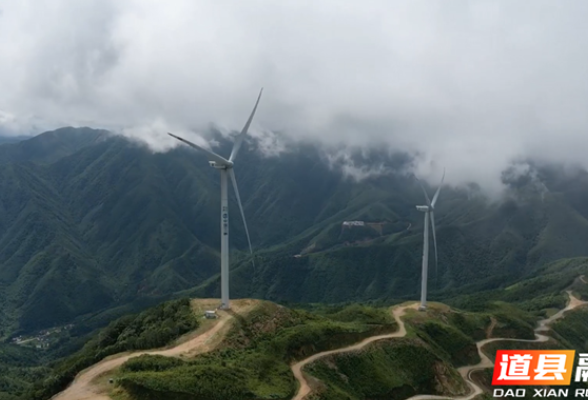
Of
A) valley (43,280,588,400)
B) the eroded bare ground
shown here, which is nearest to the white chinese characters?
valley (43,280,588,400)

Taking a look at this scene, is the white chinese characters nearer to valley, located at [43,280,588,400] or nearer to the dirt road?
valley, located at [43,280,588,400]

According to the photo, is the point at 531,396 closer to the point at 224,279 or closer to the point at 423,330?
the point at 423,330

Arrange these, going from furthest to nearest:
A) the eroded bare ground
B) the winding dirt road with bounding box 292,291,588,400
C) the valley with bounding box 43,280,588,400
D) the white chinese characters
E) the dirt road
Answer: the winding dirt road with bounding box 292,291,588,400 → the dirt road → the white chinese characters → the valley with bounding box 43,280,588,400 → the eroded bare ground

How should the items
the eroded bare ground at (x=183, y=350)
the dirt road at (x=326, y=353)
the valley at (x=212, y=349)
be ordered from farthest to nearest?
the dirt road at (x=326, y=353) → the valley at (x=212, y=349) → the eroded bare ground at (x=183, y=350)

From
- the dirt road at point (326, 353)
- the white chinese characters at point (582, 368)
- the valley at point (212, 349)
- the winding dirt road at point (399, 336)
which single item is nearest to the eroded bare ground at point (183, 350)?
the valley at point (212, 349)

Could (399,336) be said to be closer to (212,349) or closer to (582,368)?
(582,368)

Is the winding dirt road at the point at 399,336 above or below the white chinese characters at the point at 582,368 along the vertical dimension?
below

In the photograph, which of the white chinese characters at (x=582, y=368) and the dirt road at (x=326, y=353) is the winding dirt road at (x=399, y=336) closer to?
the dirt road at (x=326, y=353)

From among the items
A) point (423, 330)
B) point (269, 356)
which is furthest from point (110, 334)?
point (423, 330)

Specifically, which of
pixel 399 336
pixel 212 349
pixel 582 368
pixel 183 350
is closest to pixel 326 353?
pixel 212 349
